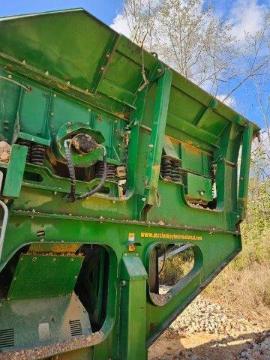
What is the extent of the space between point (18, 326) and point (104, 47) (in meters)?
2.29

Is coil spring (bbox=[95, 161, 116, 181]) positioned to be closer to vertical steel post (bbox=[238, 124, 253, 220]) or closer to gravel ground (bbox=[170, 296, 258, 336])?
vertical steel post (bbox=[238, 124, 253, 220])

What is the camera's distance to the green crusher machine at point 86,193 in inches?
101

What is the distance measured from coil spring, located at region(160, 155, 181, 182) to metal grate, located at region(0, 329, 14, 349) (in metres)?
2.01

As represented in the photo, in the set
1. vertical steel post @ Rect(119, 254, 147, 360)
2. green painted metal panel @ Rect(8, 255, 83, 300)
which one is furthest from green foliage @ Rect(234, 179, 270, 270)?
green painted metal panel @ Rect(8, 255, 83, 300)

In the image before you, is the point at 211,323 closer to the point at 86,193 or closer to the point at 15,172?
the point at 86,193

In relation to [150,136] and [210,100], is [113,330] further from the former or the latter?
[210,100]

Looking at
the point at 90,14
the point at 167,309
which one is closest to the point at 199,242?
the point at 167,309

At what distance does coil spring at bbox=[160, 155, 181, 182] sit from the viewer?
380cm

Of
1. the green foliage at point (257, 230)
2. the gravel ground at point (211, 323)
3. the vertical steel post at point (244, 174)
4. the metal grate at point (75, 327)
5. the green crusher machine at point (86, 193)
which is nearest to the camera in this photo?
the green crusher machine at point (86, 193)

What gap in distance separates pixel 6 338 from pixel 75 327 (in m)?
0.56

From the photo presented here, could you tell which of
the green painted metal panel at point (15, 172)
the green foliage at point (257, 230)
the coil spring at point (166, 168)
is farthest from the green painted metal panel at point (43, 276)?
the green foliage at point (257, 230)

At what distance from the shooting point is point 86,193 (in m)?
2.69

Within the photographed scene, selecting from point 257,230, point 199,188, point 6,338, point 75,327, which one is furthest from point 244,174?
point 257,230

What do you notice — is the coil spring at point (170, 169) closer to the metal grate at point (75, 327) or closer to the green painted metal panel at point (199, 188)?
the green painted metal panel at point (199, 188)
